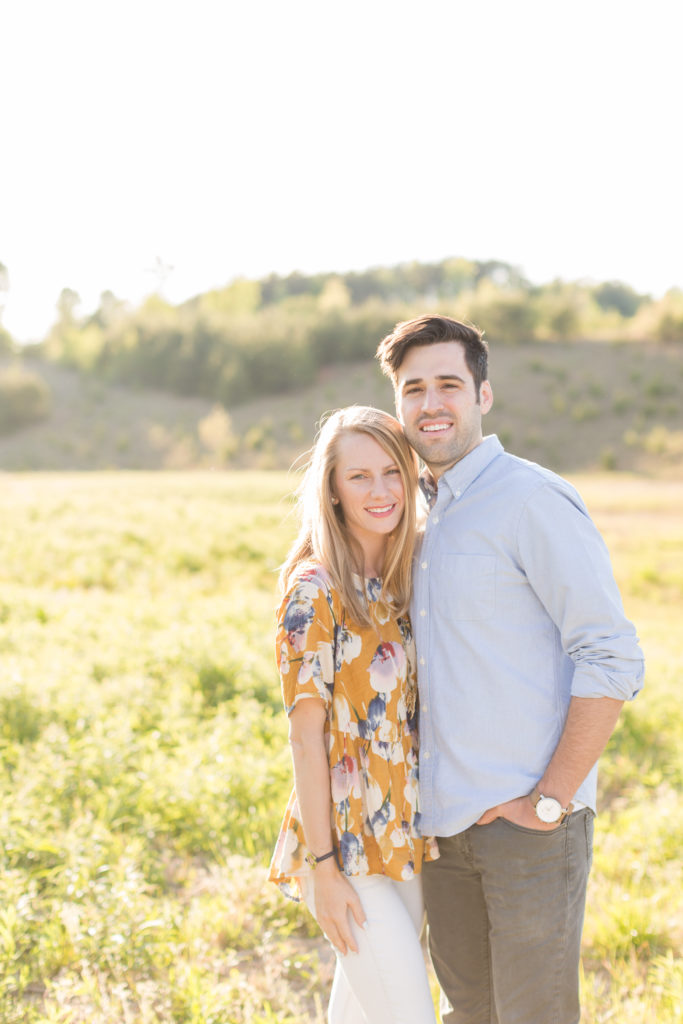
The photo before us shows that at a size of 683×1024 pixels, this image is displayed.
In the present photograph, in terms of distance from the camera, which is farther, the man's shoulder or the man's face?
the man's face

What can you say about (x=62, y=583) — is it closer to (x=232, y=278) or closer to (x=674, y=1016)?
(x=674, y=1016)

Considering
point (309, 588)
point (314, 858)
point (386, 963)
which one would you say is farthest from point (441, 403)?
point (386, 963)

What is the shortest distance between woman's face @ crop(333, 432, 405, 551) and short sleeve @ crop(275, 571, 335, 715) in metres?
0.25

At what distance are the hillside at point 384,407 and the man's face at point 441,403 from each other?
107 ft

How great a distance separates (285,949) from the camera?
353cm

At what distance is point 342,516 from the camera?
2.47 m

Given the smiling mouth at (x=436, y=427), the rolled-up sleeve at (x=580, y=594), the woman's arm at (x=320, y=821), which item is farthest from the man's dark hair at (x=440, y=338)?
the woman's arm at (x=320, y=821)

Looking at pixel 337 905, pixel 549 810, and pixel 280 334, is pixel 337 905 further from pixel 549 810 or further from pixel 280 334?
pixel 280 334

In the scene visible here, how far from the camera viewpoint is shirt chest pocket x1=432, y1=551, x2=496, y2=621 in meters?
2.23

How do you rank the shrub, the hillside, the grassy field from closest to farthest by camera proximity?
1. the grassy field
2. the hillside
3. the shrub

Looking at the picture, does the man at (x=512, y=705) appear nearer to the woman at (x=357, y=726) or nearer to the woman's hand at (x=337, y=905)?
the woman at (x=357, y=726)

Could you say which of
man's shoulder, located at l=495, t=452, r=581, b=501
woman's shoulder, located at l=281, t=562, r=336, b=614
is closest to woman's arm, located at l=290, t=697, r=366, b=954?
woman's shoulder, located at l=281, t=562, r=336, b=614

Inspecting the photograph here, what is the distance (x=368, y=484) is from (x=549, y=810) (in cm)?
97

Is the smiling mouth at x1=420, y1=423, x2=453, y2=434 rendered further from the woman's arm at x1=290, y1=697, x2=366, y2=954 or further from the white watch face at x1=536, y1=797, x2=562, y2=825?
the white watch face at x1=536, y1=797, x2=562, y2=825
